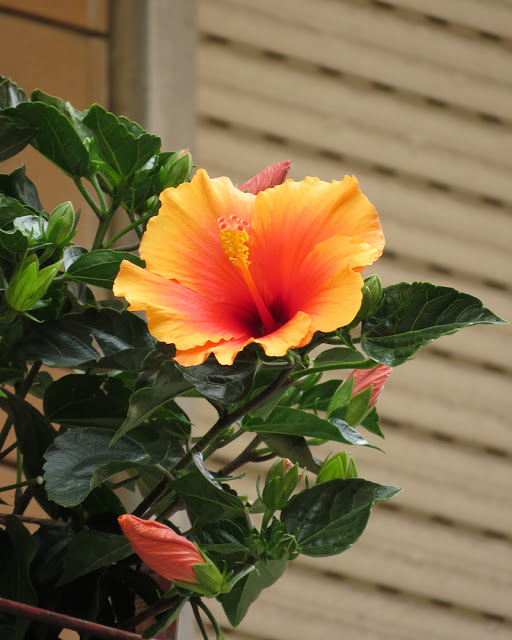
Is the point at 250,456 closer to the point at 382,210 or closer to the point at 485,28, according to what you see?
the point at 382,210

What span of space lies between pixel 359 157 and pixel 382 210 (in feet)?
0.35

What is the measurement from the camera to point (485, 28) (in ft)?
5.68

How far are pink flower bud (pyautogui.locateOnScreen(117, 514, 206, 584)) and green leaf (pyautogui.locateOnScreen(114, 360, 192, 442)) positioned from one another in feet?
0.18

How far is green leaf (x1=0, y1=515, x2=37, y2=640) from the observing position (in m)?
0.54

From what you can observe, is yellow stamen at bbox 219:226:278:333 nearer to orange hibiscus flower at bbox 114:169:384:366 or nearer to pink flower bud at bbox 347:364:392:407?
orange hibiscus flower at bbox 114:169:384:366

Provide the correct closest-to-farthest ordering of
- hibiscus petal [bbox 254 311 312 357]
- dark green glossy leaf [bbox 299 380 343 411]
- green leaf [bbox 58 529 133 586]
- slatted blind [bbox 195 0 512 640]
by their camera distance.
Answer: hibiscus petal [bbox 254 311 312 357] → green leaf [bbox 58 529 133 586] → dark green glossy leaf [bbox 299 380 343 411] → slatted blind [bbox 195 0 512 640]

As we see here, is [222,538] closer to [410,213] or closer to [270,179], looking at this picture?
[270,179]

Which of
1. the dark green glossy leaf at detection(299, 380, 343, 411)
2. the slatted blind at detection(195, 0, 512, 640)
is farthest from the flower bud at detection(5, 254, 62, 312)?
the slatted blind at detection(195, 0, 512, 640)

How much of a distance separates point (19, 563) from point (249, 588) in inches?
6.2

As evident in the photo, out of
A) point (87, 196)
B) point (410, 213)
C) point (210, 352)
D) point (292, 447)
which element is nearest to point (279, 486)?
point (292, 447)

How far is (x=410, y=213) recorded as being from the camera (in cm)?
160

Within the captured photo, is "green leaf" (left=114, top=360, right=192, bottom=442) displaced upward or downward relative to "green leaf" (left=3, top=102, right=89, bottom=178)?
downward

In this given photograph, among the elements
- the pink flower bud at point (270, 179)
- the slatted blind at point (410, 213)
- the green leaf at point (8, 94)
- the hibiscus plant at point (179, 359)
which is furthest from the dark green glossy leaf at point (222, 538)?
the slatted blind at point (410, 213)

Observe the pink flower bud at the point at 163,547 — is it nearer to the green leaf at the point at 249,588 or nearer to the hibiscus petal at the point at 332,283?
the green leaf at the point at 249,588
